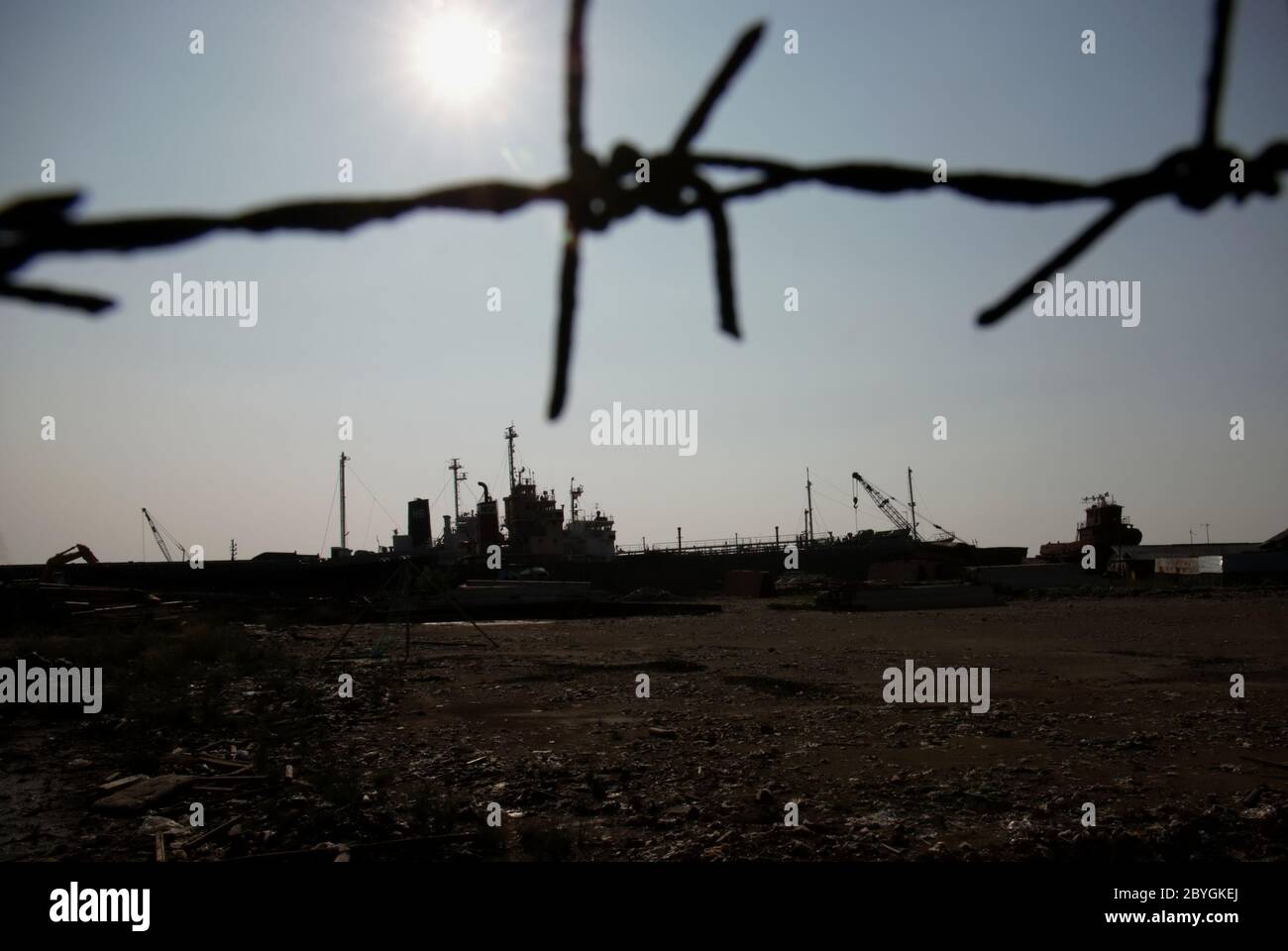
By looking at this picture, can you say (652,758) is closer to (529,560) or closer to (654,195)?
(654,195)

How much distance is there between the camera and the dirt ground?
677 cm

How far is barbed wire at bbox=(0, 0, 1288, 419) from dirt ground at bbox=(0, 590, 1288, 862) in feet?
18.3

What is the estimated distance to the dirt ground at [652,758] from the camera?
22.2 feet

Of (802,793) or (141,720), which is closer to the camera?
(802,793)

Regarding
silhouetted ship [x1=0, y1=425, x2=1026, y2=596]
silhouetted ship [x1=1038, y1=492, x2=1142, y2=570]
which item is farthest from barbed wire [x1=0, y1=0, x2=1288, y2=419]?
silhouetted ship [x1=1038, y1=492, x2=1142, y2=570]

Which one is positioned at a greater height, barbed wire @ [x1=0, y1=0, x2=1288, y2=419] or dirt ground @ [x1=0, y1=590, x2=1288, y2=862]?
barbed wire @ [x1=0, y1=0, x2=1288, y2=419]

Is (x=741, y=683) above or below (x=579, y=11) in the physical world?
below

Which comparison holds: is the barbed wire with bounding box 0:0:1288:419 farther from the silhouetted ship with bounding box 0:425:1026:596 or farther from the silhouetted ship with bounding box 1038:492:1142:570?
the silhouetted ship with bounding box 1038:492:1142:570

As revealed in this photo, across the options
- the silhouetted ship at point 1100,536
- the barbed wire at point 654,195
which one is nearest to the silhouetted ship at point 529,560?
the silhouetted ship at point 1100,536

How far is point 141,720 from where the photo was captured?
11.5m

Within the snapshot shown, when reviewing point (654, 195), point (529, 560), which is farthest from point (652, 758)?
point (529, 560)
